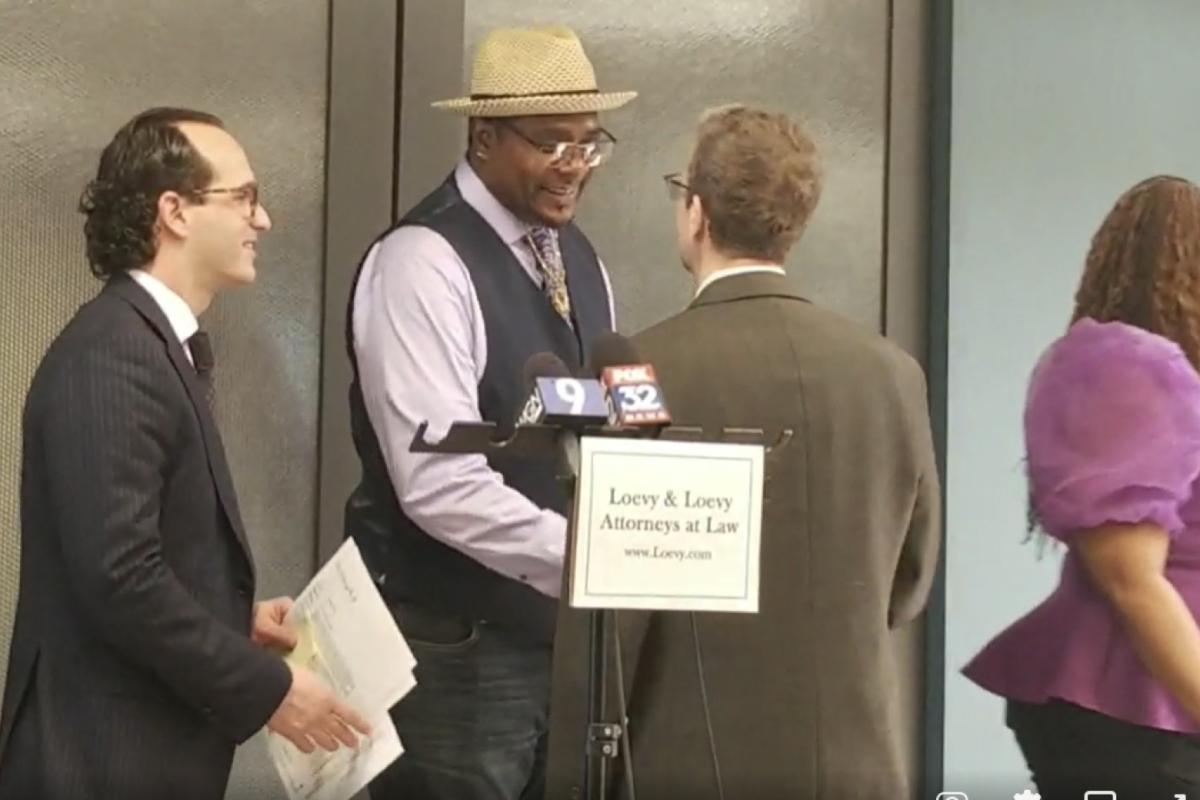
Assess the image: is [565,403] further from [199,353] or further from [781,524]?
[199,353]

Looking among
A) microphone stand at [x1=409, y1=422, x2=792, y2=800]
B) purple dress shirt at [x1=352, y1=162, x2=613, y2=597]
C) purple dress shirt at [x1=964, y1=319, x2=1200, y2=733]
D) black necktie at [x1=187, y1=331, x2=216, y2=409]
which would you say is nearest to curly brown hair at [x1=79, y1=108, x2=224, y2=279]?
black necktie at [x1=187, y1=331, x2=216, y2=409]

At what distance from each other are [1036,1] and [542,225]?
49.8 inches

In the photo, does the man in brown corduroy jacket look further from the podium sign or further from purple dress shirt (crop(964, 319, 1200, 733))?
purple dress shirt (crop(964, 319, 1200, 733))

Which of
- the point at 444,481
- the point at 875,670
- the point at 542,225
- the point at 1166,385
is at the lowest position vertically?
the point at 875,670

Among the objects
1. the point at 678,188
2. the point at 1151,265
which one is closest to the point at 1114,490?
the point at 1151,265

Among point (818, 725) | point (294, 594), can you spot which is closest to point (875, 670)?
point (818, 725)

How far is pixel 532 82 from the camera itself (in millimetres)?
2400

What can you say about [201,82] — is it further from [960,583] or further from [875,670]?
[960,583]

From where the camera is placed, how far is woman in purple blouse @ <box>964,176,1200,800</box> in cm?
249

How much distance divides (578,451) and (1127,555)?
1.27m

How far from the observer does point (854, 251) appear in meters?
3.15

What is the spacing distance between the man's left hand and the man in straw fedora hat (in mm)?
226

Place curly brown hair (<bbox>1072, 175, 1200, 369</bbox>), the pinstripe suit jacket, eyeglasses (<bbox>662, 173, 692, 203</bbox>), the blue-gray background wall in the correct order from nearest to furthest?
the pinstripe suit jacket → eyeglasses (<bbox>662, 173, 692, 203</bbox>) → curly brown hair (<bbox>1072, 175, 1200, 369</bbox>) → the blue-gray background wall

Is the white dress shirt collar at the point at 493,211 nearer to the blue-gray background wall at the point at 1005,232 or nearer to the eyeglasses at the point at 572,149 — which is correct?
the eyeglasses at the point at 572,149
